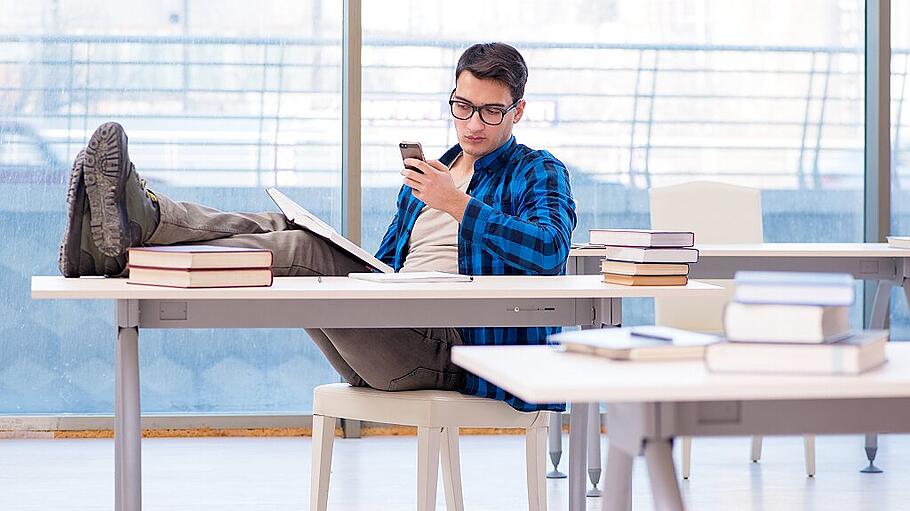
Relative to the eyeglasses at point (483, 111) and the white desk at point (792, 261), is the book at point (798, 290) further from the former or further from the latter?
the white desk at point (792, 261)

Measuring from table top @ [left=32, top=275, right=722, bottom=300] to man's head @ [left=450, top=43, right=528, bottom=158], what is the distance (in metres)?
0.42

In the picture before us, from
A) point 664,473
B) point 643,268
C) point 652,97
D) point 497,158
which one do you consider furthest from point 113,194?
point 652,97

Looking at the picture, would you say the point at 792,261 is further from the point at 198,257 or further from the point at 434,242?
the point at 198,257

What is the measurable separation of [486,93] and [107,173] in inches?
31.8

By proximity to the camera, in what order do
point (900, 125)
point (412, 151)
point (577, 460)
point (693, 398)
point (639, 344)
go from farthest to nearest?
1. point (900, 125)
2. point (577, 460)
3. point (412, 151)
4. point (639, 344)
5. point (693, 398)

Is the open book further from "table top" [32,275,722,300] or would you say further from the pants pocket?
the pants pocket

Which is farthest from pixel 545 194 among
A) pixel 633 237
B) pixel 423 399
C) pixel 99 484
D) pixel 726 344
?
pixel 99 484

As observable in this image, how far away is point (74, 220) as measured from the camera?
2.05 meters

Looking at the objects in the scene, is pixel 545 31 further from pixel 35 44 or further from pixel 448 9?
pixel 35 44

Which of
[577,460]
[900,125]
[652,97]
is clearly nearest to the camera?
[577,460]

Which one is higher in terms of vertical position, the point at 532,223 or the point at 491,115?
the point at 491,115

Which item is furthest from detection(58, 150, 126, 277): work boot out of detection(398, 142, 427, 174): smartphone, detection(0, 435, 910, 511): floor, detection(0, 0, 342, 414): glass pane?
detection(0, 0, 342, 414): glass pane

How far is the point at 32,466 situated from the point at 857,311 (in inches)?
113

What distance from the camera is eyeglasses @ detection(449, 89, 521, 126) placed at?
8.10ft
